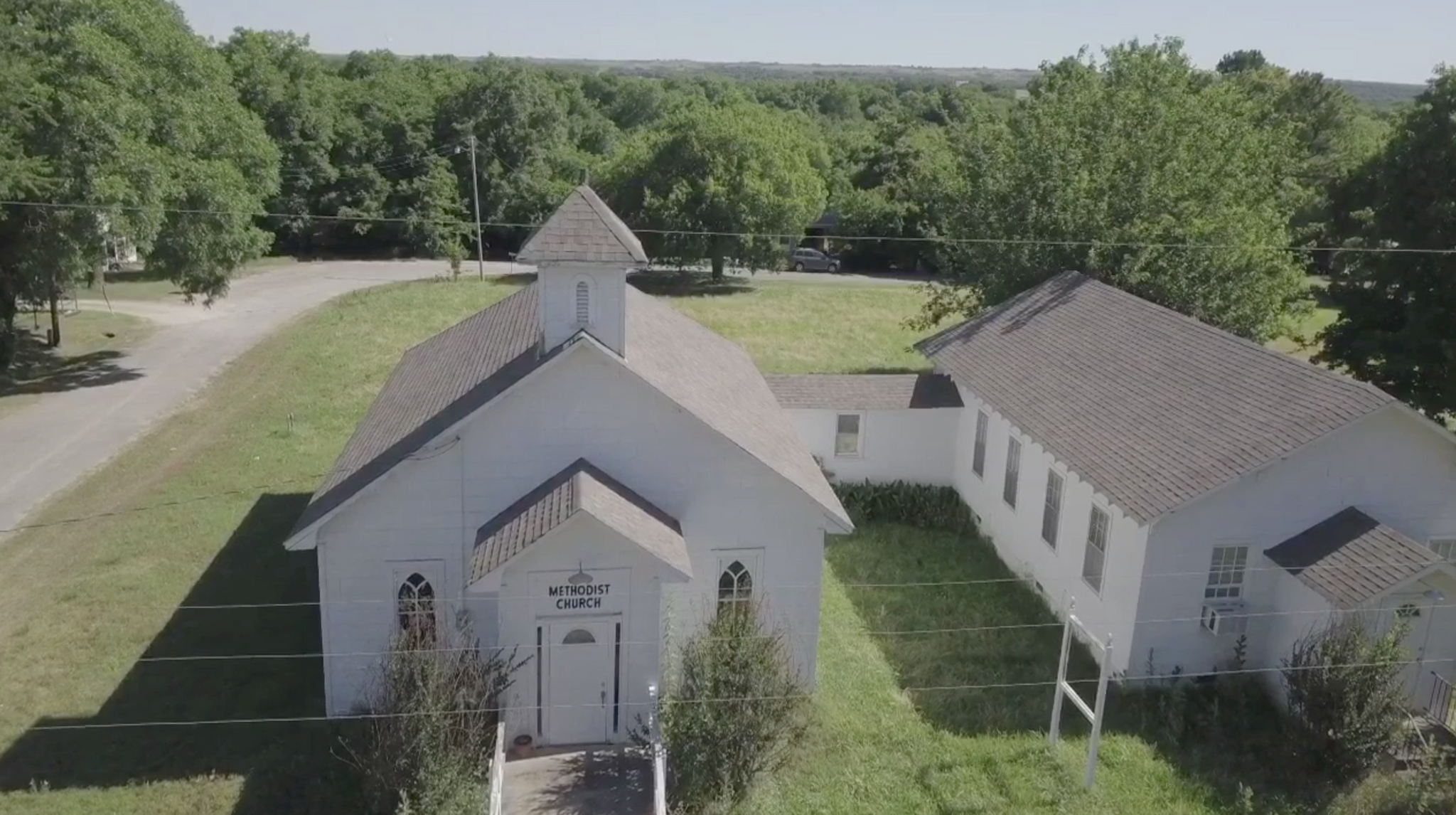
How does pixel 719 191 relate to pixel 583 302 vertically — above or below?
below

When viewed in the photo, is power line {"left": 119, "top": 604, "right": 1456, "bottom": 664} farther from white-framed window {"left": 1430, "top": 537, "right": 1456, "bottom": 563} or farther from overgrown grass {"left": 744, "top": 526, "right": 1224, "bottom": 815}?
white-framed window {"left": 1430, "top": 537, "right": 1456, "bottom": 563}

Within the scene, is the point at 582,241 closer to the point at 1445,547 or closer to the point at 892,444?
the point at 892,444

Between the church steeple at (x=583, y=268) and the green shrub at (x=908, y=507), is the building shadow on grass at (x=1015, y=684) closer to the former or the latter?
the green shrub at (x=908, y=507)

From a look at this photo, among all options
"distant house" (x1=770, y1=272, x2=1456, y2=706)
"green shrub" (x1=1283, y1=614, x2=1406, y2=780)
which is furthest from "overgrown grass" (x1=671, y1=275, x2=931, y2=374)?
"green shrub" (x1=1283, y1=614, x2=1406, y2=780)

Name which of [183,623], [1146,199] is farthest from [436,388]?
[1146,199]

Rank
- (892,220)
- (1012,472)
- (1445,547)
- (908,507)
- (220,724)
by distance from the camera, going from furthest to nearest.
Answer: (892,220) → (908,507) → (1012,472) → (1445,547) → (220,724)

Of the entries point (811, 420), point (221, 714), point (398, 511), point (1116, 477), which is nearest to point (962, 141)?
point (811, 420)

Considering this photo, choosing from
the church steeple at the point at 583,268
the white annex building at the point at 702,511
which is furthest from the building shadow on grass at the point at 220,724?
the church steeple at the point at 583,268
